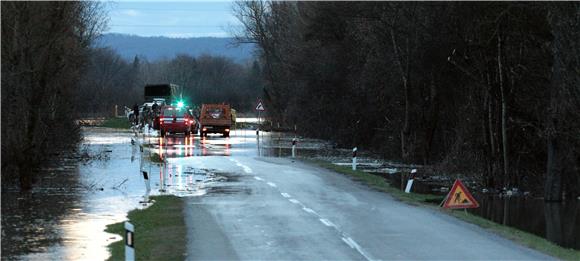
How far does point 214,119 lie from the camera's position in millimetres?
59594

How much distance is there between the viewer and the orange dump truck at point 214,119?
59.5 meters

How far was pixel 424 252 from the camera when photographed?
13930 mm

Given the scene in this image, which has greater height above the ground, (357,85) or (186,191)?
(357,85)

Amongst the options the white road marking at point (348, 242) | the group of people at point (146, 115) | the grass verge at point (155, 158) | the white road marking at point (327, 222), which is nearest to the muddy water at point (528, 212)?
the white road marking at point (327, 222)

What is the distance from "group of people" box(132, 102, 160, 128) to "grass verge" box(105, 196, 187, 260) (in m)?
50.4

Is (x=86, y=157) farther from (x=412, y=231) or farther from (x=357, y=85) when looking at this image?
(x=412, y=231)

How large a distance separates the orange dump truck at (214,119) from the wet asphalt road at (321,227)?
32.3m

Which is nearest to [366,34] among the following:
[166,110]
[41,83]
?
[166,110]

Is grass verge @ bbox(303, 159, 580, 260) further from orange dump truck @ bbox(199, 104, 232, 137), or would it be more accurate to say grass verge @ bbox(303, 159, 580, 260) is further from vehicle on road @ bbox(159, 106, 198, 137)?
orange dump truck @ bbox(199, 104, 232, 137)

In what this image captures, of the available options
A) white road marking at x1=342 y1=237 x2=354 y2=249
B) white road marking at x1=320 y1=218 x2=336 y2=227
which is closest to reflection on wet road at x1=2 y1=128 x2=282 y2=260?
white road marking at x1=342 y1=237 x2=354 y2=249

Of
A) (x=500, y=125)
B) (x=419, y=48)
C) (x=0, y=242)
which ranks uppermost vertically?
(x=419, y=48)

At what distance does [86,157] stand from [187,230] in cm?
2249

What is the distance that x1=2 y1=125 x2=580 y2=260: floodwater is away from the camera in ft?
51.0

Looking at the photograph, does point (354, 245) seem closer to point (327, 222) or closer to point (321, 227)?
point (321, 227)
